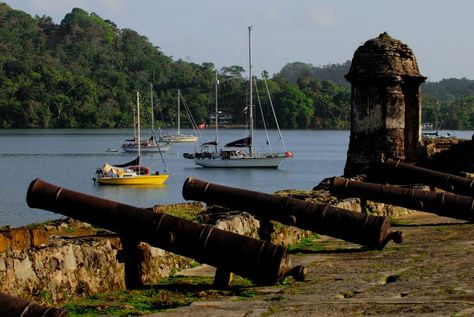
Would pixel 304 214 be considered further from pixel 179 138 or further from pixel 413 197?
pixel 179 138

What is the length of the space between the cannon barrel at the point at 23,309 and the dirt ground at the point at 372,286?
150cm

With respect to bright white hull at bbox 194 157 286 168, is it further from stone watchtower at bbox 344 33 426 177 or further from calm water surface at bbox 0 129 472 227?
stone watchtower at bbox 344 33 426 177

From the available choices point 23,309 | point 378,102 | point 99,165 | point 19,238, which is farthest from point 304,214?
point 99,165

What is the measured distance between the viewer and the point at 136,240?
7473mm

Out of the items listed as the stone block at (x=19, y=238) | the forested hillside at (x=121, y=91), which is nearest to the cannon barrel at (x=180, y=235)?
the stone block at (x=19, y=238)

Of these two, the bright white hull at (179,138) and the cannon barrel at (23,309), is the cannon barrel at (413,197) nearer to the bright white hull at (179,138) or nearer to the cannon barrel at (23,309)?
the cannon barrel at (23,309)

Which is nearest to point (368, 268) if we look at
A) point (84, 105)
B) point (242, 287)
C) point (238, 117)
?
point (242, 287)

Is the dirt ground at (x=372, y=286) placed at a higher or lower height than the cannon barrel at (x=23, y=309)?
lower

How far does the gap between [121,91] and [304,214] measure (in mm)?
127186

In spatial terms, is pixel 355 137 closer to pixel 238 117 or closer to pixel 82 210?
pixel 82 210

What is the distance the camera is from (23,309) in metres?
4.94

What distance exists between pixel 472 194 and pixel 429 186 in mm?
1047

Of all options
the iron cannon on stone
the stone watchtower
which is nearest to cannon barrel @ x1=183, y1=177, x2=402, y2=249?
the iron cannon on stone

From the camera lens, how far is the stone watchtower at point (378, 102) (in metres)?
18.2
